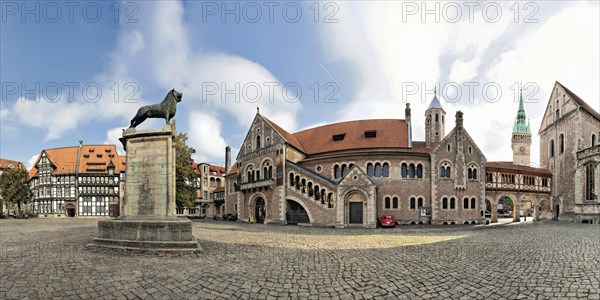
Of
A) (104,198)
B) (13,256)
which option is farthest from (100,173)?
(13,256)

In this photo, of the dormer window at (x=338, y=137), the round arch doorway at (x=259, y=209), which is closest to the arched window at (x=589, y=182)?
the dormer window at (x=338, y=137)

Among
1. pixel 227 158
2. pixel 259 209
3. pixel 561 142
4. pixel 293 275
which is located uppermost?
pixel 561 142

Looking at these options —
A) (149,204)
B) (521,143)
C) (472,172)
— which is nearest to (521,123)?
(521,143)

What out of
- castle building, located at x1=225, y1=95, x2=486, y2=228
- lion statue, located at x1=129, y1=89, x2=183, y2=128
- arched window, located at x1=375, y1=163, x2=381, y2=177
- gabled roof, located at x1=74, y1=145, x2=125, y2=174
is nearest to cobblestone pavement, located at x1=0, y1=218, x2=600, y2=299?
lion statue, located at x1=129, y1=89, x2=183, y2=128

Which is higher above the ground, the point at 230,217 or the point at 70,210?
the point at 230,217

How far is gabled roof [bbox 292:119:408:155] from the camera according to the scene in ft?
120

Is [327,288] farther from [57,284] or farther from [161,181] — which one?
[161,181]

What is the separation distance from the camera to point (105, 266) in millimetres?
8453

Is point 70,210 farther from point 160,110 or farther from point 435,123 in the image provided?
point 435,123

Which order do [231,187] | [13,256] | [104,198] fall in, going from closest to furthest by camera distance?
[13,256] < [231,187] < [104,198]

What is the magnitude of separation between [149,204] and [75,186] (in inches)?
2610

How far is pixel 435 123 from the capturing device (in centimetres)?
3838

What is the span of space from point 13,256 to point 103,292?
6.55m

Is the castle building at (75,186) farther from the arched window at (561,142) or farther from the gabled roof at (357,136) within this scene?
the arched window at (561,142)
